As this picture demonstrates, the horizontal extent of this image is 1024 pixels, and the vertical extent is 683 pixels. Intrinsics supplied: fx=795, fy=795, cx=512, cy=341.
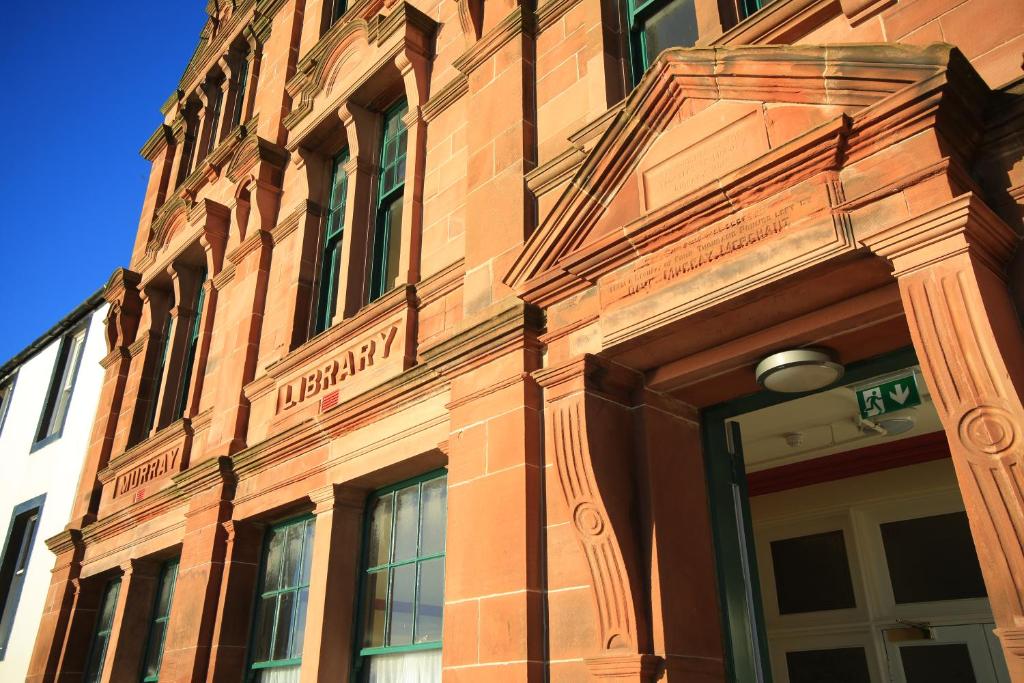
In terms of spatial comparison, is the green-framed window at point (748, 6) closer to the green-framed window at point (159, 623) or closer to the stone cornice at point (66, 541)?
the green-framed window at point (159, 623)

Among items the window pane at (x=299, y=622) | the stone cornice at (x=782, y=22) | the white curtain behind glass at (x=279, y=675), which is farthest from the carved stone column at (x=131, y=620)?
the stone cornice at (x=782, y=22)

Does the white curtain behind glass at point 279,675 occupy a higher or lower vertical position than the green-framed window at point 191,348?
lower

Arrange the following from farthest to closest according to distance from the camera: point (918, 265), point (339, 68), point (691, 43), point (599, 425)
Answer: point (339, 68) → point (691, 43) → point (599, 425) → point (918, 265)

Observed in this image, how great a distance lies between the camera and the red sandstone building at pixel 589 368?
3.58 meters

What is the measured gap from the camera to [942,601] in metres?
7.85

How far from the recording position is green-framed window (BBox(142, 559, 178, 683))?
894cm

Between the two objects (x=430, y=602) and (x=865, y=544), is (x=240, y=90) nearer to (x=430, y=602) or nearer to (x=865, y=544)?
(x=430, y=602)

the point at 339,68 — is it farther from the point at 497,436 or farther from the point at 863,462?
the point at 863,462

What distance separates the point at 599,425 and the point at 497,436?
0.89 metres

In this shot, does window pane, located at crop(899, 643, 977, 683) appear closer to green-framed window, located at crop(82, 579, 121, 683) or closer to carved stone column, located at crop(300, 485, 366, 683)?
carved stone column, located at crop(300, 485, 366, 683)

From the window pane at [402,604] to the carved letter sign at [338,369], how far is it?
180 cm

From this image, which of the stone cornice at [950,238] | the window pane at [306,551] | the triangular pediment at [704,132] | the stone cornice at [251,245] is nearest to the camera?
the stone cornice at [950,238]

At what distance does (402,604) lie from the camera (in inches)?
237

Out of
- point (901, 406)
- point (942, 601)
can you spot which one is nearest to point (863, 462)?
point (942, 601)
